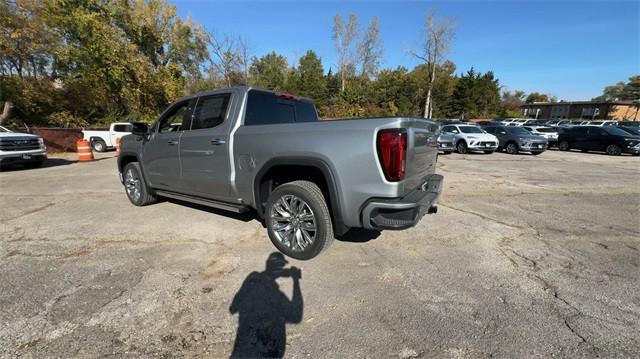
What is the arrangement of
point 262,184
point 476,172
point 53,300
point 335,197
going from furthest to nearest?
1. point 476,172
2. point 262,184
3. point 335,197
4. point 53,300

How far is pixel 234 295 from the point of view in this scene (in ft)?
9.39

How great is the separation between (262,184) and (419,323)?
2274 millimetres

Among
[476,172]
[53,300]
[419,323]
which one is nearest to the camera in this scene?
[419,323]

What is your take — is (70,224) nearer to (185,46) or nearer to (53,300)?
(53,300)

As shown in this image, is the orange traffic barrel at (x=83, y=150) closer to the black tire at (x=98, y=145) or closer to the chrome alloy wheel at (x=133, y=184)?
the black tire at (x=98, y=145)

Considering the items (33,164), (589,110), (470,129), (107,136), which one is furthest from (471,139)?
(589,110)

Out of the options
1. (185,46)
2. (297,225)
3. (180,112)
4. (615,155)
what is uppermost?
(185,46)

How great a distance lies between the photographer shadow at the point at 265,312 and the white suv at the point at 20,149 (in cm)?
1156

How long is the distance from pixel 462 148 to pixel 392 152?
15208 millimetres

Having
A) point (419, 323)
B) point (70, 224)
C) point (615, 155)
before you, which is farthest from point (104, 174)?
point (615, 155)

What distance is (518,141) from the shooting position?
15.8 m

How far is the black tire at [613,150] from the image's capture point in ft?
52.1

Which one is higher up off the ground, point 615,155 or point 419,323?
point 419,323

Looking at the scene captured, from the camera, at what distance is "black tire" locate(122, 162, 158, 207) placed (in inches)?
217
